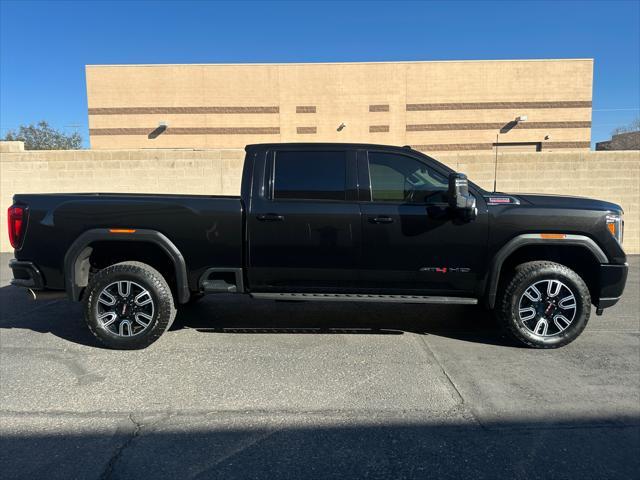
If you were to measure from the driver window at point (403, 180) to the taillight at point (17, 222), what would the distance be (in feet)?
11.7

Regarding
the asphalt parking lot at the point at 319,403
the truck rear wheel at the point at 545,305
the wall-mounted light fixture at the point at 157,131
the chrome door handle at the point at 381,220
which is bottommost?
the asphalt parking lot at the point at 319,403

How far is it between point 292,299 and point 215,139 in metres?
27.6

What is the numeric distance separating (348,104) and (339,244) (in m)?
27.4

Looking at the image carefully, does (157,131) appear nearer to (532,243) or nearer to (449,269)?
(449,269)

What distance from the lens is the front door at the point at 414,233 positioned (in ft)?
14.5

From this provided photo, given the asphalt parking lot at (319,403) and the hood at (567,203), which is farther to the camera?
the hood at (567,203)

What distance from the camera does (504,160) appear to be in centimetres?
1060

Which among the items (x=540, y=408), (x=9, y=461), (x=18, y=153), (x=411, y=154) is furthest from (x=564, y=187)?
(x=18, y=153)

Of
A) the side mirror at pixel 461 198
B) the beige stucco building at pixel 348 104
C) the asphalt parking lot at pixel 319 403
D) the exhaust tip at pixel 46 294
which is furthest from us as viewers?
the beige stucco building at pixel 348 104

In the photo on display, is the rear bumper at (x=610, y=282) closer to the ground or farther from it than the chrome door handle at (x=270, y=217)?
closer to the ground

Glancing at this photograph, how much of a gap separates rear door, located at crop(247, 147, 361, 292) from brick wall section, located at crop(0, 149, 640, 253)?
261 inches

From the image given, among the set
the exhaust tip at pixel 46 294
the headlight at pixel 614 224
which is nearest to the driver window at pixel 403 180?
the headlight at pixel 614 224

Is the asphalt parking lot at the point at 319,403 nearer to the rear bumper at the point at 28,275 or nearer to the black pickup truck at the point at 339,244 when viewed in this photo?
the black pickup truck at the point at 339,244

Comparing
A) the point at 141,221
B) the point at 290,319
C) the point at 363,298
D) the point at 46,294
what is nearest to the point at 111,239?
the point at 141,221
